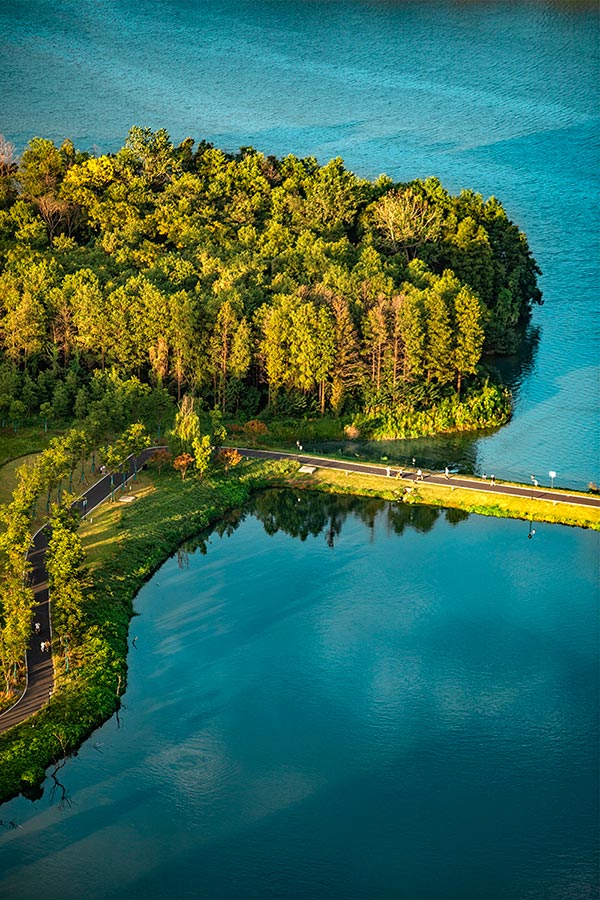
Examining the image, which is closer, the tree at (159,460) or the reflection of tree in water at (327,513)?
the reflection of tree in water at (327,513)

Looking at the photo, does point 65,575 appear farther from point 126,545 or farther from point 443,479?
point 443,479

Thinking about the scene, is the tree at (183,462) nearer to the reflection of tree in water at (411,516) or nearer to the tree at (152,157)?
the reflection of tree in water at (411,516)

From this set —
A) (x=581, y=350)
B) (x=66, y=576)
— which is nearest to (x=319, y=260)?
(x=581, y=350)

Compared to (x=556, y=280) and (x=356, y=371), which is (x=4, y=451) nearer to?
(x=356, y=371)

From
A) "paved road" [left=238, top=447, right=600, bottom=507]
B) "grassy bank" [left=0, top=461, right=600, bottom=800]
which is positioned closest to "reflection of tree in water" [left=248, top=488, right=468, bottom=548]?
"grassy bank" [left=0, top=461, right=600, bottom=800]

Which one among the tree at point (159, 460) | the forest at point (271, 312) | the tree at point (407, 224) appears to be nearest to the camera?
the tree at point (159, 460)

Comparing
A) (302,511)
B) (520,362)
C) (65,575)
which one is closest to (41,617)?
(65,575)

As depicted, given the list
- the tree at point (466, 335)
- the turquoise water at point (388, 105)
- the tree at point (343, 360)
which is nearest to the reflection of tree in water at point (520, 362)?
the turquoise water at point (388, 105)
